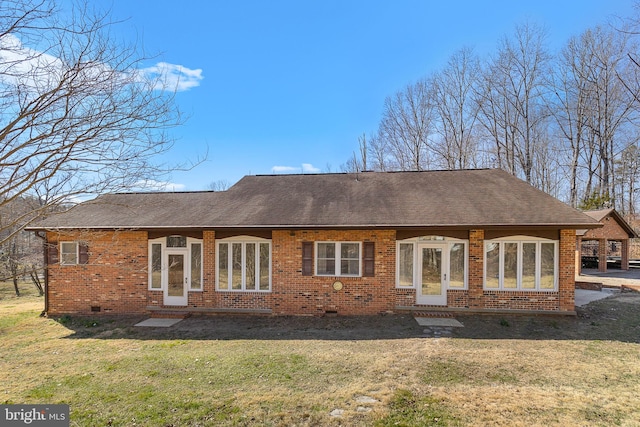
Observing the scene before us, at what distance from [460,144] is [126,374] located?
26.5m

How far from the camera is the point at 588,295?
1270 centimetres

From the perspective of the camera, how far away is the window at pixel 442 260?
32.5ft

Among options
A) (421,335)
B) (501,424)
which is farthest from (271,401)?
(421,335)

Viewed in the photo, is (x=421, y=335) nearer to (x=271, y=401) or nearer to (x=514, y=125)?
(x=271, y=401)

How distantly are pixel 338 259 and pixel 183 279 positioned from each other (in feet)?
16.5

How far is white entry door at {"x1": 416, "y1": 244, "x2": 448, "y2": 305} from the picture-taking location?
9938 millimetres

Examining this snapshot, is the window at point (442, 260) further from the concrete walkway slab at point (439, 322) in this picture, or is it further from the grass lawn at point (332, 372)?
the grass lawn at point (332, 372)

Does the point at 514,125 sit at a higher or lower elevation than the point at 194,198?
higher

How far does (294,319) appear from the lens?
9.64m

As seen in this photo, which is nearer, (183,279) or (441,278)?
(441,278)

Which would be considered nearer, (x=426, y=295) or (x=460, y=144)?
(x=426, y=295)

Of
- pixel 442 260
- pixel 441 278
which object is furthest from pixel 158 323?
pixel 442 260

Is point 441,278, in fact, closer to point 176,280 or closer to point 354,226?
point 354,226

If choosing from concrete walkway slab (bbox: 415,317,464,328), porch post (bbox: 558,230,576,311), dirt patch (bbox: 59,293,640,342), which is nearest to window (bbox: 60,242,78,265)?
dirt patch (bbox: 59,293,640,342)
